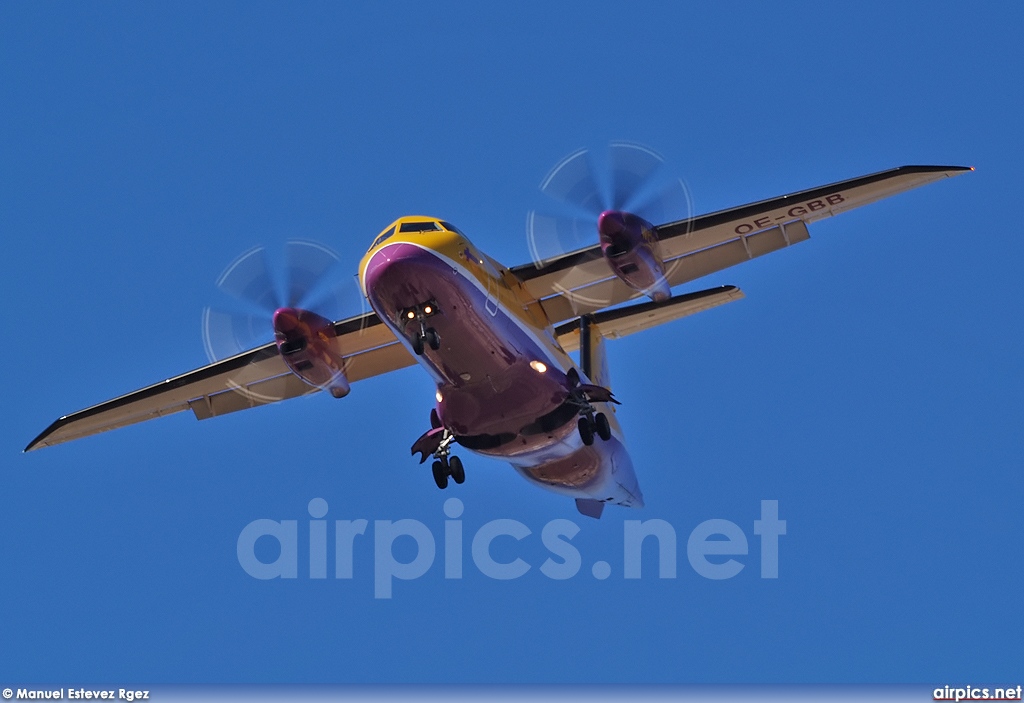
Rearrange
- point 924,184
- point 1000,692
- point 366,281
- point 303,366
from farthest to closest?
point 1000,692, point 303,366, point 924,184, point 366,281

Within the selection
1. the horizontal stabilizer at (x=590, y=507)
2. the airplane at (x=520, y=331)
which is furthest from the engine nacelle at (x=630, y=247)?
the horizontal stabilizer at (x=590, y=507)

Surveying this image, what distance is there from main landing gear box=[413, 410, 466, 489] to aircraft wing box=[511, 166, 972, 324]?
223 centimetres

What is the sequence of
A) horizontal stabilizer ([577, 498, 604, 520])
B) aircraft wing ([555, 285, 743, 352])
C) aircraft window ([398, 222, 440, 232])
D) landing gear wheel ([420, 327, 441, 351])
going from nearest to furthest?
landing gear wheel ([420, 327, 441, 351])
aircraft window ([398, 222, 440, 232])
aircraft wing ([555, 285, 743, 352])
horizontal stabilizer ([577, 498, 604, 520])

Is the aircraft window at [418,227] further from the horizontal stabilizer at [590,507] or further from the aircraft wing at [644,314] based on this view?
the horizontal stabilizer at [590,507]

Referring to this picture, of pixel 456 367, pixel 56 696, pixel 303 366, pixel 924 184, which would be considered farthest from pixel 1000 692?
pixel 56 696

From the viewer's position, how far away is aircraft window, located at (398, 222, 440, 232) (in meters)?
15.0

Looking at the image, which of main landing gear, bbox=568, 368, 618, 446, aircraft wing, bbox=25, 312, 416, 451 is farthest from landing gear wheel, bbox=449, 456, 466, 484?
aircraft wing, bbox=25, 312, 416, 451

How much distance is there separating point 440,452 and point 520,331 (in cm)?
211

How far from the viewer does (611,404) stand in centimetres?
1864

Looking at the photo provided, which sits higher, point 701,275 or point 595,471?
point 701,275

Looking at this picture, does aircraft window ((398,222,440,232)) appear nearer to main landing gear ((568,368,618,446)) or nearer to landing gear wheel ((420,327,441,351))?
landing gear wheel ((420,327,441,351))

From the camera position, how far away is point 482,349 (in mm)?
15328

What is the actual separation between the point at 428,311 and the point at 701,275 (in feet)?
15.1

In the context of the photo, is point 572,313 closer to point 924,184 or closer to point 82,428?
point 924,184
